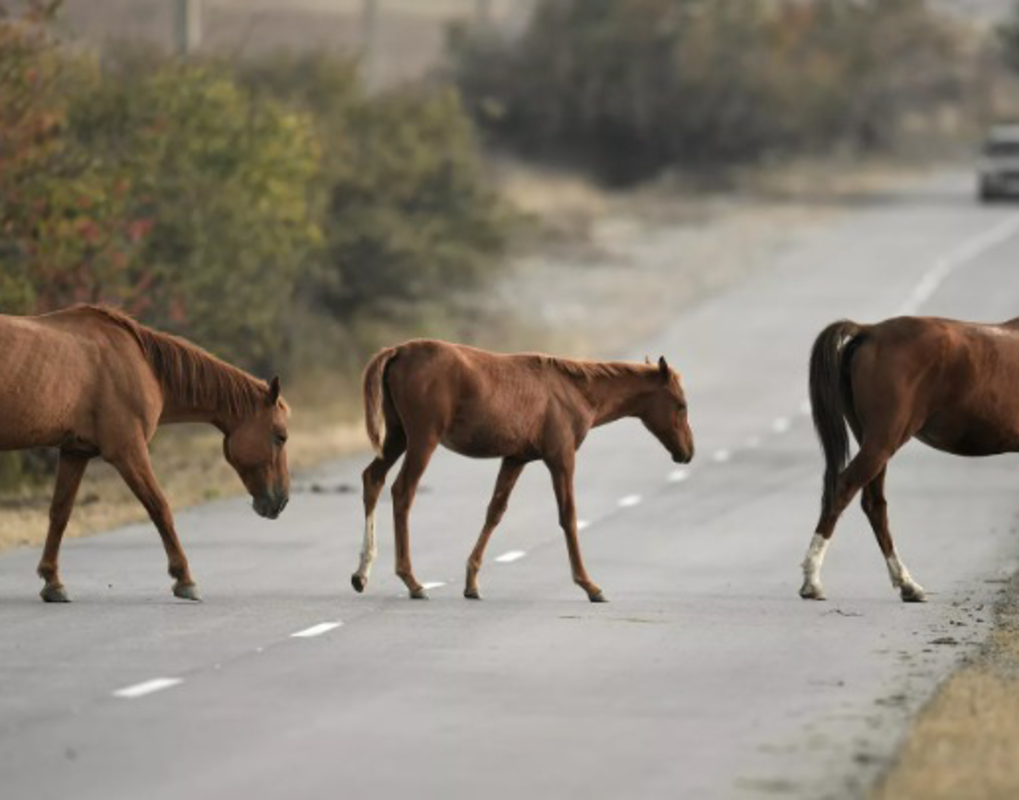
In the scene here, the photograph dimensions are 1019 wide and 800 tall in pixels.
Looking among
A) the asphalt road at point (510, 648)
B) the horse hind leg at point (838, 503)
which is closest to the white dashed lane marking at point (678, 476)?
the asphalt road at point (510, 648)

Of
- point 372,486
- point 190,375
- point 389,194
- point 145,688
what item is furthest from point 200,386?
point 389,194

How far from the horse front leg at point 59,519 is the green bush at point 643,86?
199 feet

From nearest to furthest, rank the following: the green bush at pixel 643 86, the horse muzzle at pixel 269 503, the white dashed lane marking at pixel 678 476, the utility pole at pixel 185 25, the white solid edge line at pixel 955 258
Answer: the horse muzzle at pixel 269 503
the white dashed lane marking at pixel 678 476
the utility pole at pixel 185 25
the white solid edge line at pixel 955 258
the green bush at pixel 643 86

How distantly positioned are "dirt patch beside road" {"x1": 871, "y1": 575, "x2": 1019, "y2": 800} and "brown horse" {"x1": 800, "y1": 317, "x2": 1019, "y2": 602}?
3147 mm

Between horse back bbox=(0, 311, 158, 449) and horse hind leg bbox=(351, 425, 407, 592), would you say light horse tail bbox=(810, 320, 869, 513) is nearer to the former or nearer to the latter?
horse hind leg bbox=(351, 425, 407, 592)

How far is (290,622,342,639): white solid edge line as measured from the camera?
53.9 feet

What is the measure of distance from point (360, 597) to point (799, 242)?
4904 centimetres

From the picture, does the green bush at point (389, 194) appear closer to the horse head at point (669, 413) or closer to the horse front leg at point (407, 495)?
the horse head at point (669, 413)

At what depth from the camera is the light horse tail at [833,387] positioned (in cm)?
1941

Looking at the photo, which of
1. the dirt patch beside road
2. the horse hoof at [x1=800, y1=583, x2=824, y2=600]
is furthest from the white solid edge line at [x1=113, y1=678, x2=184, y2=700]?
the horse hoof at [x1=800, y1=583, x2=824, y2=600]

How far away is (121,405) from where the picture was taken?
18.3 meters

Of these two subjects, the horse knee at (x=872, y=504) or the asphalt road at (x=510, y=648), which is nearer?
the asphalt road at (x=510, y=648)

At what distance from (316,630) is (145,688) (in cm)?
268

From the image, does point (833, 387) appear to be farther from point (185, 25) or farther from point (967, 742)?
point (185, 25)
